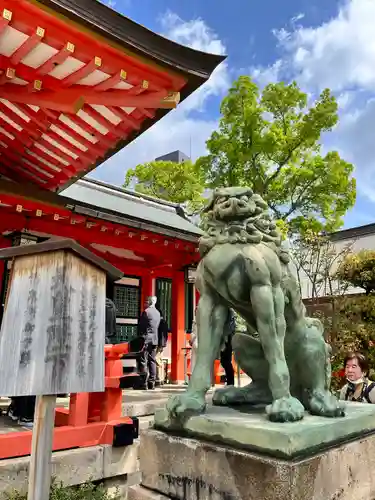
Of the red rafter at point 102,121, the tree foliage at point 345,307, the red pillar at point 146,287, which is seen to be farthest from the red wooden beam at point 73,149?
the tree foliage at point 345,307

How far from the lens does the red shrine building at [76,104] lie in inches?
128

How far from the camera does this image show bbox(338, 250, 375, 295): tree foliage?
442 inches

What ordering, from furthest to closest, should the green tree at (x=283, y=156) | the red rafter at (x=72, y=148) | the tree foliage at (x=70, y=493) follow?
the green tree at (x=283, y=156), the red rafter at (x=72, y=148), the tree foliage at (x=70, y=493)

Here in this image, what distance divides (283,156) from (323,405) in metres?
14.1

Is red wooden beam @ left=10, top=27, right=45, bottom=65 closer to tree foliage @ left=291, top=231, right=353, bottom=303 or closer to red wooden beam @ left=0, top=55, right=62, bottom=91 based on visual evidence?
red wooden beam @ left=0, top=55, right=62, bottom=91

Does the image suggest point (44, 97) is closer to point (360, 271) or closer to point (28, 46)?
point (28, 46)

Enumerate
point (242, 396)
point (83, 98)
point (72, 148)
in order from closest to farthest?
1. point (242, 396)
2. point (83, 98)
3. point (72, 148)

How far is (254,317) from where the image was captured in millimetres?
2061

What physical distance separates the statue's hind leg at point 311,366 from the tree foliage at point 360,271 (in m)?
10.1

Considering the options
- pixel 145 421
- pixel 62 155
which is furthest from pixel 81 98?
pixel 145 421

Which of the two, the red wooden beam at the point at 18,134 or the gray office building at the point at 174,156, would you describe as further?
the gray office building at the point at 174,156

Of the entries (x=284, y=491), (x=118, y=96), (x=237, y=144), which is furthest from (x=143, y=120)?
(x=237, y=144)

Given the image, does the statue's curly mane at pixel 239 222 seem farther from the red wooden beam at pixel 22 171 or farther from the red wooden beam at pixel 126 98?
the red wooden beam at pixel 22 171

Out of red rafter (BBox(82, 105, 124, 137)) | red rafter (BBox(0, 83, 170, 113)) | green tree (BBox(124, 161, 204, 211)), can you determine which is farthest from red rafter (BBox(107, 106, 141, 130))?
green tree (BBox(124, 161, 204, 211))
